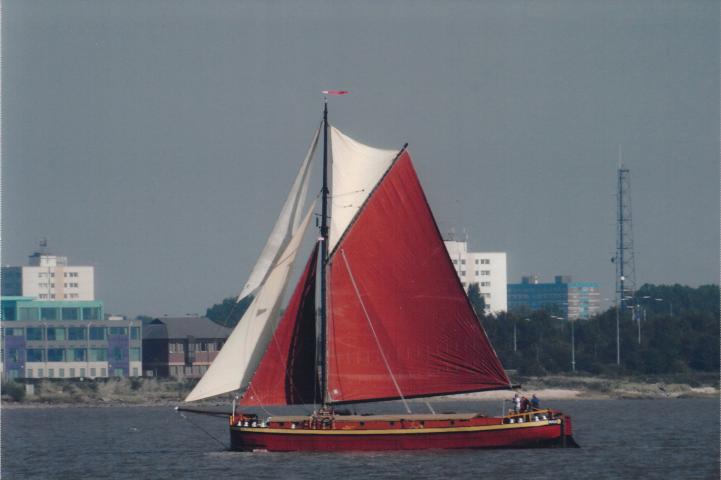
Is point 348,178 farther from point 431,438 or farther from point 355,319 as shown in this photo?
point 431,438

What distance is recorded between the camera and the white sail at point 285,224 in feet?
251

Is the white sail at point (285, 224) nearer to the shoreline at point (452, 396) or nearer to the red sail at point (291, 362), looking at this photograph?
the red sail at point (291, 362)

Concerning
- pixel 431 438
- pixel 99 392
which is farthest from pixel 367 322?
pixel 99 392

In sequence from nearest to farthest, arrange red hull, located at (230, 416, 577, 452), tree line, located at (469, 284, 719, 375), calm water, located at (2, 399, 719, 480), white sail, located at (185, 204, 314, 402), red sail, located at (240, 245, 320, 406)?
calm water, located at (2, 399, 719, 480)
red hull, located at (230, 416, 577, 452)
red sail, located at (240, 245, 320, 406)
white sail, located at (185, 204, 314, 402)
tree line, located at (469, 284, 719, 375)

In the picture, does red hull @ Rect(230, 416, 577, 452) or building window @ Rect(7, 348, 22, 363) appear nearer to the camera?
red hull @ Rect(230, 416, 577, 452)

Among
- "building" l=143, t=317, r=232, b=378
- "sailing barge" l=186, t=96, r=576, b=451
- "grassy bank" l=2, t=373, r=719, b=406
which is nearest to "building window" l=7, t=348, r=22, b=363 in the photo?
"building" l=143, t=317, r=232, b=378

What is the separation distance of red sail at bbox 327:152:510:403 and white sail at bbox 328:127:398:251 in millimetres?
578

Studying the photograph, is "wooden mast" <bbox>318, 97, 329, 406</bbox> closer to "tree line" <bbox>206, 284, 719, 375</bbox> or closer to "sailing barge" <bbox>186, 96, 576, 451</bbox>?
"sailing barge" <bbox>186, 96, 576, 451</bbox>

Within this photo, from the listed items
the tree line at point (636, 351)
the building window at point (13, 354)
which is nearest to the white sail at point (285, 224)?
the tree line at point (636, 351)

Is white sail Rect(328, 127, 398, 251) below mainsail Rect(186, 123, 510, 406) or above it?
above

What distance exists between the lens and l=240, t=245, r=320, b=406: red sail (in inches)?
3036

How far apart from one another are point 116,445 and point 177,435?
1066cm

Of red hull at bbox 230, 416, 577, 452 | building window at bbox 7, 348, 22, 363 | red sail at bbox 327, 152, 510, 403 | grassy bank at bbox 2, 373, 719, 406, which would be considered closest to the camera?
red hull at bbox 230, 416, 577, 452

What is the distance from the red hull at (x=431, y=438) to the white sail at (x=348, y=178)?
9.42m
